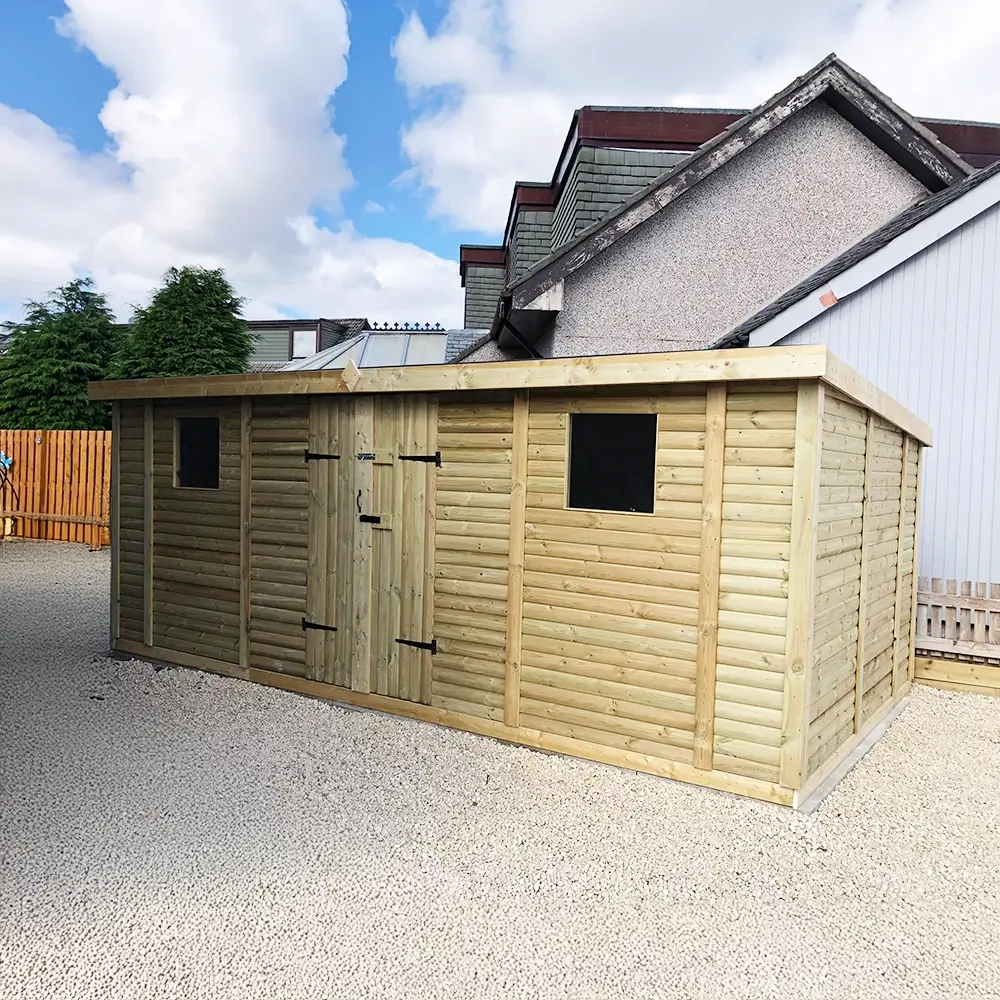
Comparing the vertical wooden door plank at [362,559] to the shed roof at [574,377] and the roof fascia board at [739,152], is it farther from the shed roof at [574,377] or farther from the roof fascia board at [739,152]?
the roof fascia board at [739,152]

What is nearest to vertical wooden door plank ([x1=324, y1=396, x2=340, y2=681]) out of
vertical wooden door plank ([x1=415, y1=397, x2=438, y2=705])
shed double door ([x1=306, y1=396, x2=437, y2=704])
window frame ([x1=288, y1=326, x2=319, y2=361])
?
shed double door ([x1=306, y1=396, x2=437, y2=704])

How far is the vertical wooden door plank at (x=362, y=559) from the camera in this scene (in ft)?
19.9

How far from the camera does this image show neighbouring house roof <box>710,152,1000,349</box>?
290 inches

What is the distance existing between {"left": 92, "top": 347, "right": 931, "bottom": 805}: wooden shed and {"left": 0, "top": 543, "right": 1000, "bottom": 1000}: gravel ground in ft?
1.38

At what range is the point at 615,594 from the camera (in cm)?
500

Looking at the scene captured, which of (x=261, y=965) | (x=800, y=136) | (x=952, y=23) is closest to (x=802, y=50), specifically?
(x=952, y=23)

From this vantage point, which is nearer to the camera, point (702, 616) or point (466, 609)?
point (702, 616)

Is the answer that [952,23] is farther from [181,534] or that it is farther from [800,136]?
[181,534]

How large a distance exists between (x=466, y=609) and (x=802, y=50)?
14.0 meters

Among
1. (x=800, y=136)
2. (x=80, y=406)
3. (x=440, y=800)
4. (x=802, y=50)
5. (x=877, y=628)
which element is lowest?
(x=440, y=800)

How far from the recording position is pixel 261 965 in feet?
9.41

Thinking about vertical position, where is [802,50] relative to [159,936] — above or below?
above

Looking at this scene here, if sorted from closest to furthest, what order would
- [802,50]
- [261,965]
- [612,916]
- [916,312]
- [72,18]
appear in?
[261,965], [612,916], [916,312], [72,18], [802,50]

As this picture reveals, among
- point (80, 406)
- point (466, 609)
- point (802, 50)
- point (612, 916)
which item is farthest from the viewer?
point (80, 406)
